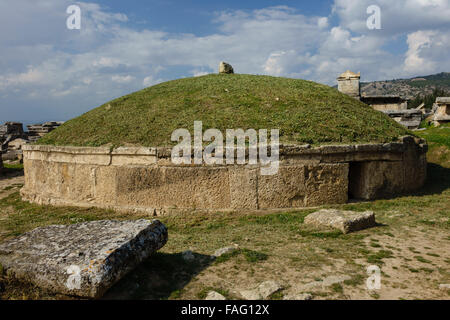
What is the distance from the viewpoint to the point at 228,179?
798 centimetres

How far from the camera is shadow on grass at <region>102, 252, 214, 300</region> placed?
3940mm

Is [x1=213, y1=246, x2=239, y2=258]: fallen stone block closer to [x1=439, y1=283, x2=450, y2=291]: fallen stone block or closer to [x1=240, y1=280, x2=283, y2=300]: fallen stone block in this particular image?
[x1=240, y1=280, x2=283, y2=300]: fallen stone block

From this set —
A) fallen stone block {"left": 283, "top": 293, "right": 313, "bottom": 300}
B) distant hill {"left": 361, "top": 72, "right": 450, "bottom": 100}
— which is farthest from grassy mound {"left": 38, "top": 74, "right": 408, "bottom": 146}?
distant hill {"left": 361, "top": 72, "right": 450, "bottom": 100}

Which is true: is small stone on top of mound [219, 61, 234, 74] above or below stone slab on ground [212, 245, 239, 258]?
above

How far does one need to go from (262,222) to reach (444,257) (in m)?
3.51

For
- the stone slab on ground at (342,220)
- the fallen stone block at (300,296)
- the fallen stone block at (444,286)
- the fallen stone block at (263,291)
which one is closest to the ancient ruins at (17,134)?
the stone slab on ground at (342,220)

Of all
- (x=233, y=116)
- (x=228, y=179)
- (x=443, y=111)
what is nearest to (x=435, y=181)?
(x=233, y=116)

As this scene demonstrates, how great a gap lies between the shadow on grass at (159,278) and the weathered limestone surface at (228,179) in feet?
9.52

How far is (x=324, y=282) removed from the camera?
427cm

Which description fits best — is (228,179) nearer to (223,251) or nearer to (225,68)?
(223,251)

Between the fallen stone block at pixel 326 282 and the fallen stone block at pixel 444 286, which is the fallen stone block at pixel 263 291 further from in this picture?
the fallen stone block at pixel 444 286

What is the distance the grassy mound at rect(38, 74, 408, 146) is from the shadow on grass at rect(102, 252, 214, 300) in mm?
4138

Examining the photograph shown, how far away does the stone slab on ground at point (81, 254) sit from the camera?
3.57m
